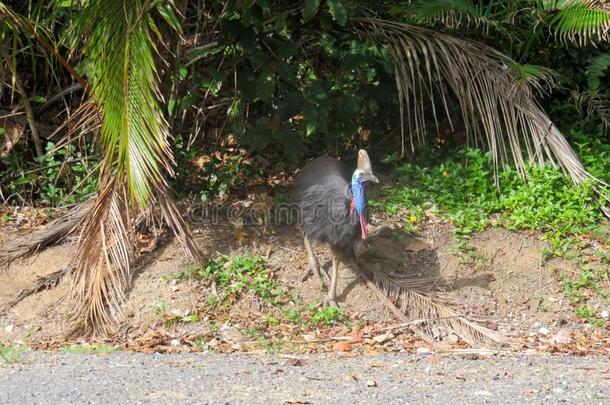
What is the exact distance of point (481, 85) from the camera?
772 centimetres

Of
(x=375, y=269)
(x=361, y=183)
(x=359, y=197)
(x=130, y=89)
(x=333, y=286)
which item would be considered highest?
(x=130, y=89)

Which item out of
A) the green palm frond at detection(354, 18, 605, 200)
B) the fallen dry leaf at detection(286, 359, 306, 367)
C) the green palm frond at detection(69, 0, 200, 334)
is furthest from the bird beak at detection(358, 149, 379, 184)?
the fallen dry leaf at detection(286, 359, 306, 367)

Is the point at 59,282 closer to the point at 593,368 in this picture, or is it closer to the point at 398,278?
the point at 398,278

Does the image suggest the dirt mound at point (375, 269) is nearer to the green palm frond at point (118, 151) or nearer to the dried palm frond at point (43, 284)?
the dried palm frond at point (43, 284)

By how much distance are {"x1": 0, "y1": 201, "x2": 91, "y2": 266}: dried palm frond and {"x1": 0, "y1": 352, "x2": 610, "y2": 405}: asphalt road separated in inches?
78.5

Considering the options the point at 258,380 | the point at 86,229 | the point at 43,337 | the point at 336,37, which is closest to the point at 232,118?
the point at 336,37

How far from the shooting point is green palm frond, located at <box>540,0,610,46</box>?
25.0 feet

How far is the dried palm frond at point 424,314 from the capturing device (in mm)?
6652

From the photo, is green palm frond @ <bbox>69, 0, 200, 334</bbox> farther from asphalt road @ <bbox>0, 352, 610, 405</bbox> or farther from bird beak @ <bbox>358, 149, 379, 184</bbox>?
bird beak @ <bbox>358, 149, 379, 184</bbox>

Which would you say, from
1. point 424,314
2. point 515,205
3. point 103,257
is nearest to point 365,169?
point 424,314

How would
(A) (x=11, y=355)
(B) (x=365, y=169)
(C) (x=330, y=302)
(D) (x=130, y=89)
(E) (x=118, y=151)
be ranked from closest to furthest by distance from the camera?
1. (A) (x=11, y=355)
2. (D) (x=130, y=89)
3. (E) (x=118, y=151)
4. (B) (x=365, y=169)
5. (C) (x=330, y=302)

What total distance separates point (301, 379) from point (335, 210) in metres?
2.11

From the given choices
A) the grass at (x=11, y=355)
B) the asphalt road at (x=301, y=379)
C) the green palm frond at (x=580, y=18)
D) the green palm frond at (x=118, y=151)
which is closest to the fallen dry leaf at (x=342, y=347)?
the asphalt road at (x=301, y=379)

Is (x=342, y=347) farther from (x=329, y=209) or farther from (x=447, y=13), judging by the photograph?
(x=447, y=13)
